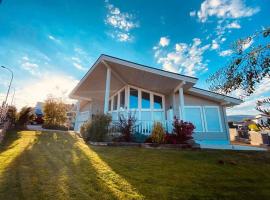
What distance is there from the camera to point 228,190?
2465 millimetres

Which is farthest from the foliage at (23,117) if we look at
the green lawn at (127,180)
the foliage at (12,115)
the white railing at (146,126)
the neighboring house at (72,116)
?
the green lawn at (127,180)

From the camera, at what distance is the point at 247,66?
105 inches

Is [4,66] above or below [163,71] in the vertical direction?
above

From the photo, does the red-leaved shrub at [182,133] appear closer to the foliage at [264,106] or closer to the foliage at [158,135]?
the foliage at [158,135]

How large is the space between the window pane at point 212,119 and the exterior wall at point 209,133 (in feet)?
0.82

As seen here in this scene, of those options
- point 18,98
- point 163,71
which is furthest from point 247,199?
point 18,98

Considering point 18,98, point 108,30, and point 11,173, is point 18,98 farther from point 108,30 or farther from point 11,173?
point 11,173

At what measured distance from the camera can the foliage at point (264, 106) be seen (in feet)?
5.76

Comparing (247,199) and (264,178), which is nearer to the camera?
(247,199)

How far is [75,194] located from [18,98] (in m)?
24.7

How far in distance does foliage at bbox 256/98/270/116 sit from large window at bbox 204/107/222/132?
845cm

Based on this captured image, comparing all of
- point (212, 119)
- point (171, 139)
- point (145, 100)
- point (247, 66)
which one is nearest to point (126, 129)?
point (171, 139)

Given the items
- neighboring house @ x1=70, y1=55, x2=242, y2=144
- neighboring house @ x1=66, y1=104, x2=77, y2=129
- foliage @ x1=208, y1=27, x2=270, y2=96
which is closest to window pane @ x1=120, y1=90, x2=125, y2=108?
neighboring house @ x1=70, y1=55, x2=242, y2=144

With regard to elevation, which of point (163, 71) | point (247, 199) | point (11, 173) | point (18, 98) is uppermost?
point (18, 98)
